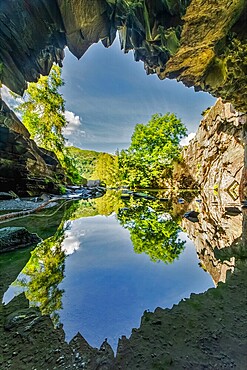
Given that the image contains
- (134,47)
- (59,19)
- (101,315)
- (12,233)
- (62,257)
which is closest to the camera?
(101,315)

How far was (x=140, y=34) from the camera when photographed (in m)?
5.32

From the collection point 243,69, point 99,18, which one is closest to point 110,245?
point 99,18

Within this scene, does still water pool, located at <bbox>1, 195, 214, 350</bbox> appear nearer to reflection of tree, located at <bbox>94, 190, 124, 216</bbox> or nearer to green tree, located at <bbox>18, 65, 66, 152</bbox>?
reflection of tree, located at <bbox>94, 190, 124, 216</bbox>

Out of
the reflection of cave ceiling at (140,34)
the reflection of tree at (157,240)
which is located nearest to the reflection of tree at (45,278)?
the reflection of tree at (157,240)

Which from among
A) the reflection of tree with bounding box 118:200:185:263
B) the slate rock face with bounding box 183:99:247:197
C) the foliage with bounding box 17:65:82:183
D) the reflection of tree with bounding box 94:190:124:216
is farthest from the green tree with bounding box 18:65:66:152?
the reflection of tree with bounding box 118:200:185:263

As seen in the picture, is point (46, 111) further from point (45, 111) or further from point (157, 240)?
point (157, 240)

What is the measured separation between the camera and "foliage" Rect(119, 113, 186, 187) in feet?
69.3

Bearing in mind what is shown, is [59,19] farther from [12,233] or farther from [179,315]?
[179,315]

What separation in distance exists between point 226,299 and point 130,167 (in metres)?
20.8

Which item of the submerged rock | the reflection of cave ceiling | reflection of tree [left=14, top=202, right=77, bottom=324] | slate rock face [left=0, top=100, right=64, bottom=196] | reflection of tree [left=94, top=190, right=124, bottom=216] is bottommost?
reflection of tree [left=14, top=202, right=77, bottom=324]

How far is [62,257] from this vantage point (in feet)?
7.67

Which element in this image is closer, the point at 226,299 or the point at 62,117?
the point at 226,299

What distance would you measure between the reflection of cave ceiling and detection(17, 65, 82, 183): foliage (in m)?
12.7

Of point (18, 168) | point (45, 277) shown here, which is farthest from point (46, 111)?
point (45, 277)
